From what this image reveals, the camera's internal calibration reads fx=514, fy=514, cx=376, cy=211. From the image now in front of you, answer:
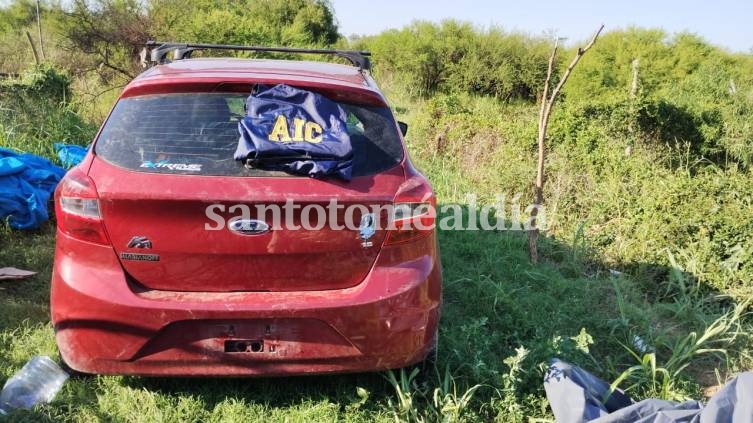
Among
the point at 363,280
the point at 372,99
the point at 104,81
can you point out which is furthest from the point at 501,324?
the point at 104,81

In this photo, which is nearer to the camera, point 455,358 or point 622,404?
point 622,404

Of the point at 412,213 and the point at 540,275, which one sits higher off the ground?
the point at 412,213

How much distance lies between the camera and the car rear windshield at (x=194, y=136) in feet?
6.62

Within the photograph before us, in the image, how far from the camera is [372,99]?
2318 mm

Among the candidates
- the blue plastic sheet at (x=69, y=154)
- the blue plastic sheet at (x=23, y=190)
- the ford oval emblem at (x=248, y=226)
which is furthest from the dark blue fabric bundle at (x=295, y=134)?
the blue plastic sheet at (x=69, y=154)

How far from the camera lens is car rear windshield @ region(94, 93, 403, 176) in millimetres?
2018

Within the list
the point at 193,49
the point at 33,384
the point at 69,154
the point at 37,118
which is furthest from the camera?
the point at 37,118

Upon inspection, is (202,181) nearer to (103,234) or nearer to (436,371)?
(103,234)

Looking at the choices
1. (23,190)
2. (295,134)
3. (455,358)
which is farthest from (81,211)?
(23,190)

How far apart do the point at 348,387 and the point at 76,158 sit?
4339 millimetres

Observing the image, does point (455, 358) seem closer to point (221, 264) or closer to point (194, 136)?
point (221, 264)

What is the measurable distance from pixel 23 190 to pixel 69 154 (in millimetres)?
1245

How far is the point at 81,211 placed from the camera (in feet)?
6.35

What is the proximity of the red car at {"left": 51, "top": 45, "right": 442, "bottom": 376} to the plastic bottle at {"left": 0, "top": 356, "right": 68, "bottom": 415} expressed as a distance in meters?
0.45
